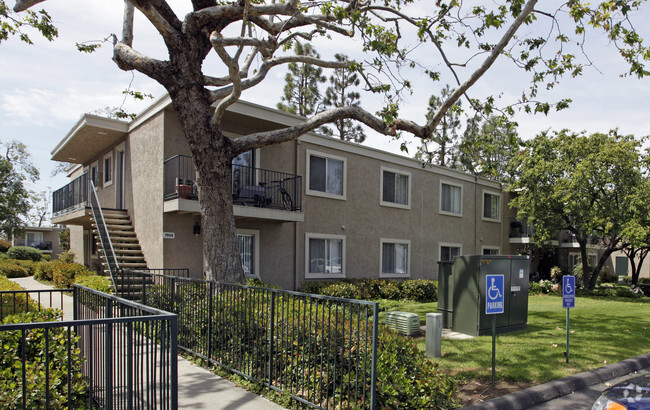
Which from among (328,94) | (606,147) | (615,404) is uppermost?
(328,94)

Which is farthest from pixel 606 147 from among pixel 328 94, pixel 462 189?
pixel 328 94

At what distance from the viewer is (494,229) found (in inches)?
989

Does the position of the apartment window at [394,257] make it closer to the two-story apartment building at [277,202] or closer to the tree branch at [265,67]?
the two-story apartment building at [277,202]

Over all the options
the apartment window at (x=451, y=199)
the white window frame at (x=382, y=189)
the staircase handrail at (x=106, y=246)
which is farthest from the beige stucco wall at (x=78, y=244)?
the apartment window at (x=451, y=199)

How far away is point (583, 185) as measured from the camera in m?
20.1

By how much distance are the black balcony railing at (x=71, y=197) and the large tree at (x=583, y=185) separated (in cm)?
1855

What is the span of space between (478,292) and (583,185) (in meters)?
13.9

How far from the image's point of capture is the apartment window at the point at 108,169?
58.2 feet

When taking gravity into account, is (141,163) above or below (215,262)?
above

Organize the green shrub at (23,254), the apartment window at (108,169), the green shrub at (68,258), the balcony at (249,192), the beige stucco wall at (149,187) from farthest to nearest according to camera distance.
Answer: the green shrub at (23,254)
the green shrub at (68,258)
the apartment window at (108,169)
the beige stucco wall at (149,187)
the balcony at (249,192)

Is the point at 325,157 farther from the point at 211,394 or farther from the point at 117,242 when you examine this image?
the point at 211,394

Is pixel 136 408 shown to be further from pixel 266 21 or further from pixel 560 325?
pixel 560 325

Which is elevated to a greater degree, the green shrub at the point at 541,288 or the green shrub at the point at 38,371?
the green shrub at the point at 38,371

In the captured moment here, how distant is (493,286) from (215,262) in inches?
209
